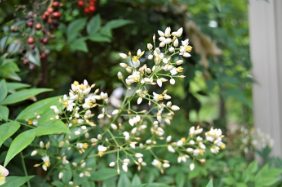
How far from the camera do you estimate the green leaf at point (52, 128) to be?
15.8 inches

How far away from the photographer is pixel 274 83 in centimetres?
112

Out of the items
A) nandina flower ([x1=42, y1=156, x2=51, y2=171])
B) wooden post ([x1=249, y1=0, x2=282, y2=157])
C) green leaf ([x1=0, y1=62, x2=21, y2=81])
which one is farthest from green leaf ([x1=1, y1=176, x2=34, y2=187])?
wooden post ([x1=249, y1=0, x2=282, y2=157])

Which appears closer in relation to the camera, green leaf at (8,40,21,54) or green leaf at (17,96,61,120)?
green leaf at (17,96,61,120)

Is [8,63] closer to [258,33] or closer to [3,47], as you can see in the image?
[3,47]

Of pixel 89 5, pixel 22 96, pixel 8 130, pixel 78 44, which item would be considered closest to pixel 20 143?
pixel 8 130

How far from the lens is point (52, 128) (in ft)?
1.36

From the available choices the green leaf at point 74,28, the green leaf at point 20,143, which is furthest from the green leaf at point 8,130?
the green leaf at point 74,28

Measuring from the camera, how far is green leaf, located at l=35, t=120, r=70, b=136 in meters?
0.40

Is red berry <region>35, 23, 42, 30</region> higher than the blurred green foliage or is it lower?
higher

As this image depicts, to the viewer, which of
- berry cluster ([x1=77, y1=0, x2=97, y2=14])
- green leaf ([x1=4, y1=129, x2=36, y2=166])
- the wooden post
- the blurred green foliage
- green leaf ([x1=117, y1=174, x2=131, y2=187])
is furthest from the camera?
the wooden post

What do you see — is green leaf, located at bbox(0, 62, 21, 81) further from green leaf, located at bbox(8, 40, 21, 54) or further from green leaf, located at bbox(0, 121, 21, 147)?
green leaf, located at bbox(0, 121, 21, 147)

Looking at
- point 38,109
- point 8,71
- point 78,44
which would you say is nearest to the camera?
point 38,109

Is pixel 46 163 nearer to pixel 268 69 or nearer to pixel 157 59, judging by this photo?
pixel 157 59

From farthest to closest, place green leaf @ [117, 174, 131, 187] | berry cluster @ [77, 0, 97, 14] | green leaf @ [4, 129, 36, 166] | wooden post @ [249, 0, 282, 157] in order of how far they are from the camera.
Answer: wooden post @ [249, 0, 282, 157], berry cluster @ [77, 0, 97, 14], green leaf @ [117, 174, 131, 187], green leaf @ [4, 129, 36, 166]
